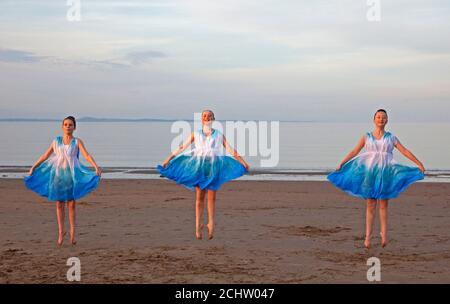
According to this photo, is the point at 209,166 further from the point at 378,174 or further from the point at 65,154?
the point at 378,174

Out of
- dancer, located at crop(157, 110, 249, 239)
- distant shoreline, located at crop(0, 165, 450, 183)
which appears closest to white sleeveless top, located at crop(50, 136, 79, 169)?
dancer, located at crop(157, 110, 249, 239)

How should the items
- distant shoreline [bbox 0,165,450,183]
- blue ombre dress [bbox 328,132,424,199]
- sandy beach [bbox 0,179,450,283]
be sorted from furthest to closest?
distant shoreline [bbox 0,165,450,183]
blue ombre dress [bbox 328,132,424,199]
sandy beach [bbox 0,179,450,283]

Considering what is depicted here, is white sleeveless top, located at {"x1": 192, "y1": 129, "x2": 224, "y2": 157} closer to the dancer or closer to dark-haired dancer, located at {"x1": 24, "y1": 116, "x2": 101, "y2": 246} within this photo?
the dancer

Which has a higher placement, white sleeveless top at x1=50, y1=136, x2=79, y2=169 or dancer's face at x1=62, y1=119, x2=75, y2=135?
dancer's face at x1=62, y1=119, x2=75, y2=135

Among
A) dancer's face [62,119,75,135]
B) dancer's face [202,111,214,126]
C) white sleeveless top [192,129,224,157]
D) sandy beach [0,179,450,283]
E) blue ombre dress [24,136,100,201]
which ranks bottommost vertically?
sandy beach [0,179,450,283]

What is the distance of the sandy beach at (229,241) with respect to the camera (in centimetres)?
936

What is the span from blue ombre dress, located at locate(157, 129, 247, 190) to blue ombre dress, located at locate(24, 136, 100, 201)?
4.42ft

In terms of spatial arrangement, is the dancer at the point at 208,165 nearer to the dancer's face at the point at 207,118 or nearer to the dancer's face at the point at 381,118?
the dancer's face at the point at 207,118

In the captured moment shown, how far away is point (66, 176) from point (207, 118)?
103 inches

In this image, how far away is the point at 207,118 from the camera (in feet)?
38.8

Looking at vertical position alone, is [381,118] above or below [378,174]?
above

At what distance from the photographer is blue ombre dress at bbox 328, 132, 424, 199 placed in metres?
11.3

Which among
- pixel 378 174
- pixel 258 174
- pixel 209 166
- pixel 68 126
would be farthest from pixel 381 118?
pixel 258 174

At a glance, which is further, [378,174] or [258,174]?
[258,174]
